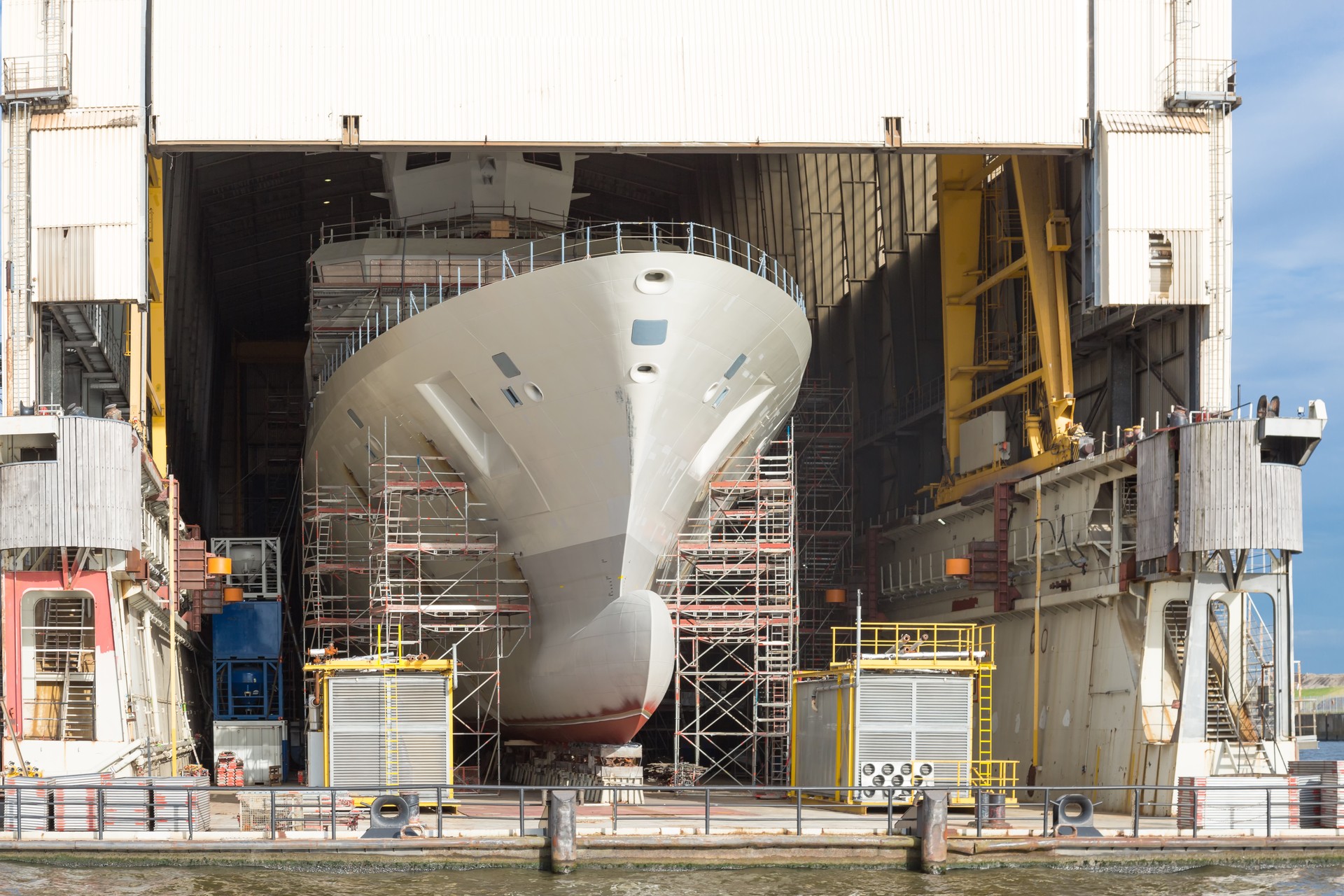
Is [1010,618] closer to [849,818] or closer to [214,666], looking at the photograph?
[849,818]

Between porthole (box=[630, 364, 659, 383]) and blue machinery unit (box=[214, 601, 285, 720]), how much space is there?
13554 millimetres

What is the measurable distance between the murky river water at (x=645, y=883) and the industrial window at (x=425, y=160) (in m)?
23.8

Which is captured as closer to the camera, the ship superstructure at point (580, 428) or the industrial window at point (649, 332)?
the industrial window at point (649, 332)

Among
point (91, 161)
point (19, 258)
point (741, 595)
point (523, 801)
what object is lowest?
point (523, 801)

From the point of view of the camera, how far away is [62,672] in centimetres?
2470

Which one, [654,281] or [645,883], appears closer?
[645,883]

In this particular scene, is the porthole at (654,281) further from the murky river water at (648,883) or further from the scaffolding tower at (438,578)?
the murky river water at (648,883)

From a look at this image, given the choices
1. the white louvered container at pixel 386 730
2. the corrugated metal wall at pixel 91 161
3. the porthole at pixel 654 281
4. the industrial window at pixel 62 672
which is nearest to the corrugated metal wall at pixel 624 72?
the corrugated metal wall at pixel 91 161

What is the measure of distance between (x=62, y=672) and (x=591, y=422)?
30.3ft

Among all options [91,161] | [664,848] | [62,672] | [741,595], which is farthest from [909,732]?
[91,161]

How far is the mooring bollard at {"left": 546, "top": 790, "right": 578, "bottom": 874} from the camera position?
1842cm

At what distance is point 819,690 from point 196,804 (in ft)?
34.5

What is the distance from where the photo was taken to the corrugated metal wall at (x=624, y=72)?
26953mm

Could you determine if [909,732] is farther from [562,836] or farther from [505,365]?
[505,365]
